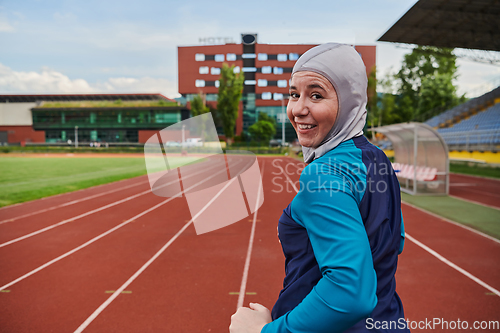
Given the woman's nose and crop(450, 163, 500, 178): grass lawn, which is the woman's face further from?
crop(450, 163, 500, 178): grass lawn

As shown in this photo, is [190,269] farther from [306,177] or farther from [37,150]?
[37,150]

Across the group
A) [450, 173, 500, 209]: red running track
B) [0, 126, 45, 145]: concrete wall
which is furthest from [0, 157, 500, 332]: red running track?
[0, 126, 45, 145]: concrete wall

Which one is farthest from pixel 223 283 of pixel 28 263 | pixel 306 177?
pixel 306 177

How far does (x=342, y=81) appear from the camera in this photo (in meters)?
0.94

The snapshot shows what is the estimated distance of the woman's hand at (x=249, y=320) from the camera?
3.13 ft

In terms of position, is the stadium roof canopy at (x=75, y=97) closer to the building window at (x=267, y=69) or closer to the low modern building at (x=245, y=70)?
the low modern building at (x=245, y=70)

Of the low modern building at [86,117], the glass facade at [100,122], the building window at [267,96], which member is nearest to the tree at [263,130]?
the building window at [267,96]

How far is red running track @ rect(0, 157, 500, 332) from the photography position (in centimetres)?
404

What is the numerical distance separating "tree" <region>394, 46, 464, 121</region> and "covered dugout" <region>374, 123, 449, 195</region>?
85.4 feet

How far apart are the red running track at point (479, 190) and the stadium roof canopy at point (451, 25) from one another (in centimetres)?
824

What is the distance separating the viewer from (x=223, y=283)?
4.93m

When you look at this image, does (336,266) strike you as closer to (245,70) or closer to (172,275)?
(172,275)

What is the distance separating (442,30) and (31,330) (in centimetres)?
2218

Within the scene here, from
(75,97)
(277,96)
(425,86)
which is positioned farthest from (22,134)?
(425,86)
